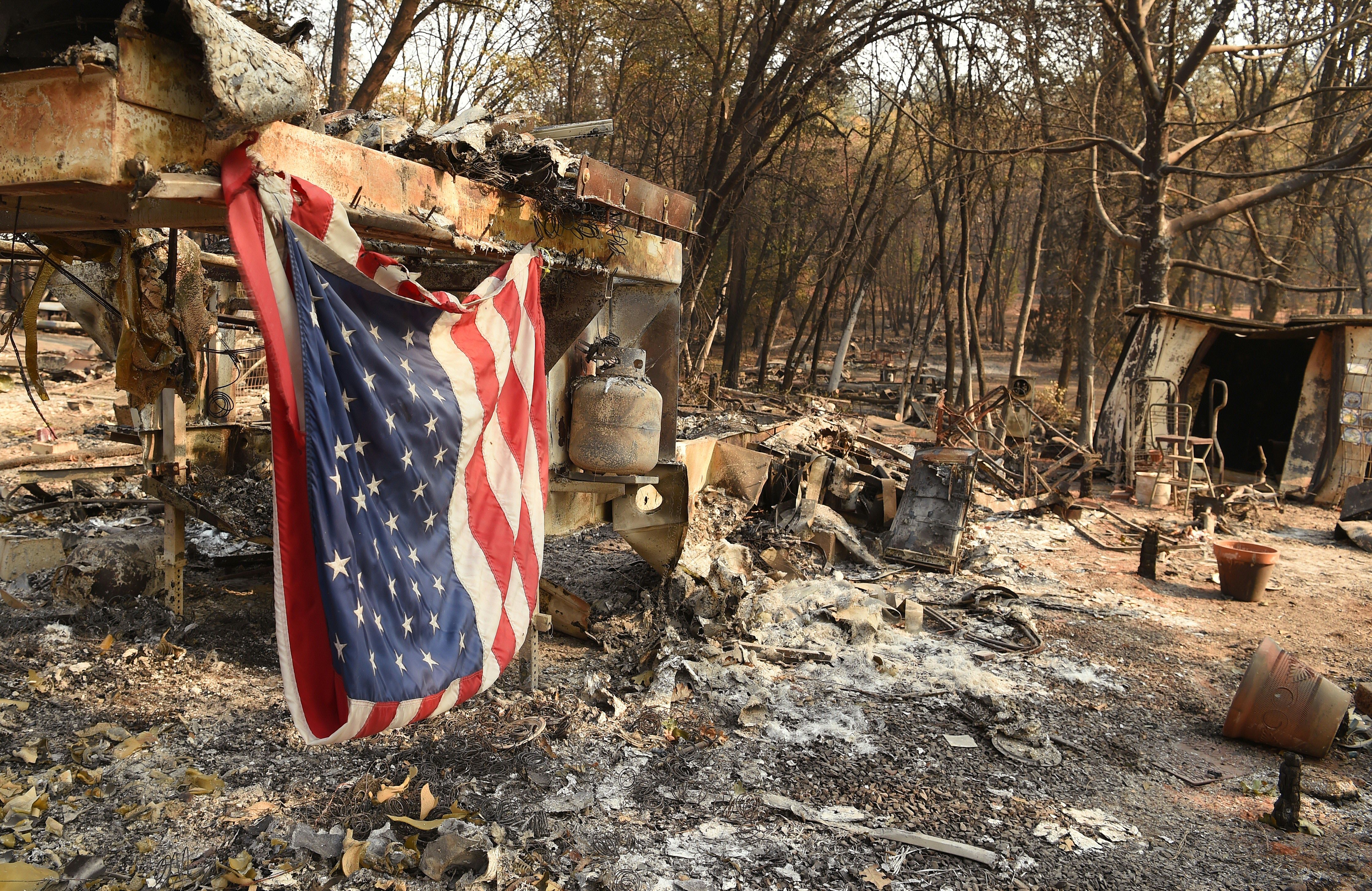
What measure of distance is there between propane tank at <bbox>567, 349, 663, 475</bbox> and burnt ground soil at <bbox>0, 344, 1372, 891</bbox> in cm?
140

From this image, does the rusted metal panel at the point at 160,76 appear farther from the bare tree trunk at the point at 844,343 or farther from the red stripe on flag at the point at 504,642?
the bare tree trunk at the point at 844,343

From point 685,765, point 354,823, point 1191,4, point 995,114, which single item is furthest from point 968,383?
point 354,823

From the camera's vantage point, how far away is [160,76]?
10.1 ft

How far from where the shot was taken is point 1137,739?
5352 mm

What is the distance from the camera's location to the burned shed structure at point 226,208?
2982mm

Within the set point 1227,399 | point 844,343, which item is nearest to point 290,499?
point 1227,399

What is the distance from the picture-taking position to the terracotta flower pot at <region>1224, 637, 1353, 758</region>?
507 centimetres

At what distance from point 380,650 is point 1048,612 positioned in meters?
6.46

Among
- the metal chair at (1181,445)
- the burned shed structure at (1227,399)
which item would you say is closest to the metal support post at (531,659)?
the metal chair at (1181,445)

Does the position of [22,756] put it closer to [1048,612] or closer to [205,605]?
[205,605]

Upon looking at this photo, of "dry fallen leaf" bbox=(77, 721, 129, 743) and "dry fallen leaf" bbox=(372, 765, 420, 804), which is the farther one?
"dry fallen leaf" bbox=(77, 721, 129, 743)

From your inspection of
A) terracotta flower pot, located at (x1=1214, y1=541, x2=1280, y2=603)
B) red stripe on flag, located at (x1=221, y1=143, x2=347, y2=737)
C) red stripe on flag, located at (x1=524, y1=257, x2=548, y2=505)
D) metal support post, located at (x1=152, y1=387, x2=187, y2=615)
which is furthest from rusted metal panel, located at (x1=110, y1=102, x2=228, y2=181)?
terracotta flower pot, located at (x1=1214, y1=541, x2=1280, y2=603)

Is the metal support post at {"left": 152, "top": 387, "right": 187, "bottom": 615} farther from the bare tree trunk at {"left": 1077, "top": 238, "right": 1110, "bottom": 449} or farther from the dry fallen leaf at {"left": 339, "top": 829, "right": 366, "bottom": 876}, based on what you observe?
the bare tree trunk at {"left": 1077, "top": 238, "right": 1110, "bottom": 449}

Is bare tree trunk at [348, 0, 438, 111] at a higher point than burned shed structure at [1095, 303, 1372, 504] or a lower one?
higher
